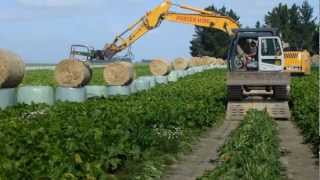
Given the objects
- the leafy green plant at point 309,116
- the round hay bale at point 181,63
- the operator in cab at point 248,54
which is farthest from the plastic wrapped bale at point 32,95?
the round hay bale at point 181,63

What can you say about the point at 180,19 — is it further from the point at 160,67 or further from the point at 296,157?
the point at 296,157

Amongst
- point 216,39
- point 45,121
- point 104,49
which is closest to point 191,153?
point 45,121

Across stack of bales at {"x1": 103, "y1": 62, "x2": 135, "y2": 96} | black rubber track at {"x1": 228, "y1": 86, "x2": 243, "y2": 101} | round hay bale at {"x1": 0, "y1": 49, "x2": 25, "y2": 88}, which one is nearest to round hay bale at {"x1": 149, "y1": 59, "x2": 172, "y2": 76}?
stack of bales at {"x1": 103, "y1": 62, "x2": 135, "y2": 96}

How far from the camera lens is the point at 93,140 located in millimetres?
8938

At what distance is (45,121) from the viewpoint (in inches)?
399

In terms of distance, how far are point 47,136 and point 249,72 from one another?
37.1 feet

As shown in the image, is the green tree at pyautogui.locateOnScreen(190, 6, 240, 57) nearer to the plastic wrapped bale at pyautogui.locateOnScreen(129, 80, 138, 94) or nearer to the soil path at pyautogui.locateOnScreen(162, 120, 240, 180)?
the plastic wrapped bale at pyautogui.locateOnScreen(129, 80, 138, 94)

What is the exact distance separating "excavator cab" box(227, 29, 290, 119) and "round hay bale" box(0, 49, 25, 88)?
623 cm

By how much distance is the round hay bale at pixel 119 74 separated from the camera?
73.2 ft

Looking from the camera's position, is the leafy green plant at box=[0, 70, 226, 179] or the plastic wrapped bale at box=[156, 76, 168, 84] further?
the plastic wrapped bale at box=[156, 76, 168, 84]

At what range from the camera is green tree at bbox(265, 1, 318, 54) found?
94000 millimetres

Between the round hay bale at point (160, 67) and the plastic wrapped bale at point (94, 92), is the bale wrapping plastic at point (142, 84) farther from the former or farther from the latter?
the round hay bale at point (160, 67)

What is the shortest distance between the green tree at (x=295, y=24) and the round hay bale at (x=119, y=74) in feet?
236

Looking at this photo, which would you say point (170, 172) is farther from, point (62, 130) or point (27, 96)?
point (27, 96)
